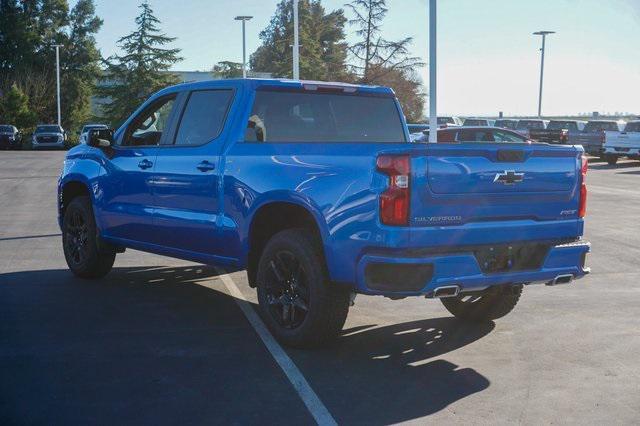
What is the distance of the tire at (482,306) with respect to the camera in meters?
6.97

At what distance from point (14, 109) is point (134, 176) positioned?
60806 millimetres

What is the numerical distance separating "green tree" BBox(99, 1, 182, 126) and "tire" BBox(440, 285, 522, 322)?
217 ft

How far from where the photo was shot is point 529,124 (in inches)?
1750

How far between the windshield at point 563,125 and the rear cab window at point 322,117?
35495 millimetres

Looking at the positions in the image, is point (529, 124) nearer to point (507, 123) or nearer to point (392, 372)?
point (507, 123)

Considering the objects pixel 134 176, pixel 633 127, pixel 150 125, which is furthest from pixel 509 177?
pixel 633 127

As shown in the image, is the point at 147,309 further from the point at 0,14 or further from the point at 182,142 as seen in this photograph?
the point at 0,14

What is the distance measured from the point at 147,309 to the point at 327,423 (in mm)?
3266

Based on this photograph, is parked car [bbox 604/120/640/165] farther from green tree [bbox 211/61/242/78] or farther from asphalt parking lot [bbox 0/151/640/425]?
green tree [bbox 211/61/242/78]

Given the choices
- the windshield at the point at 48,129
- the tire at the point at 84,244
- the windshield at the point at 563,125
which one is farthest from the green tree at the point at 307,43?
the tire at the point at 84,244

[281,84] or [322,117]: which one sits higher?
[281,84]

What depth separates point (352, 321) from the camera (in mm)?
7133

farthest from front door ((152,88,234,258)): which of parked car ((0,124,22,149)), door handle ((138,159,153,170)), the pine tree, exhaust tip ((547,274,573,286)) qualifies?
the pine tree

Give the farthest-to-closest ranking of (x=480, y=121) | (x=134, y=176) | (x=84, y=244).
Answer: (x=480, y=121) → (x=84, y=244) → (x=134, y=176)
